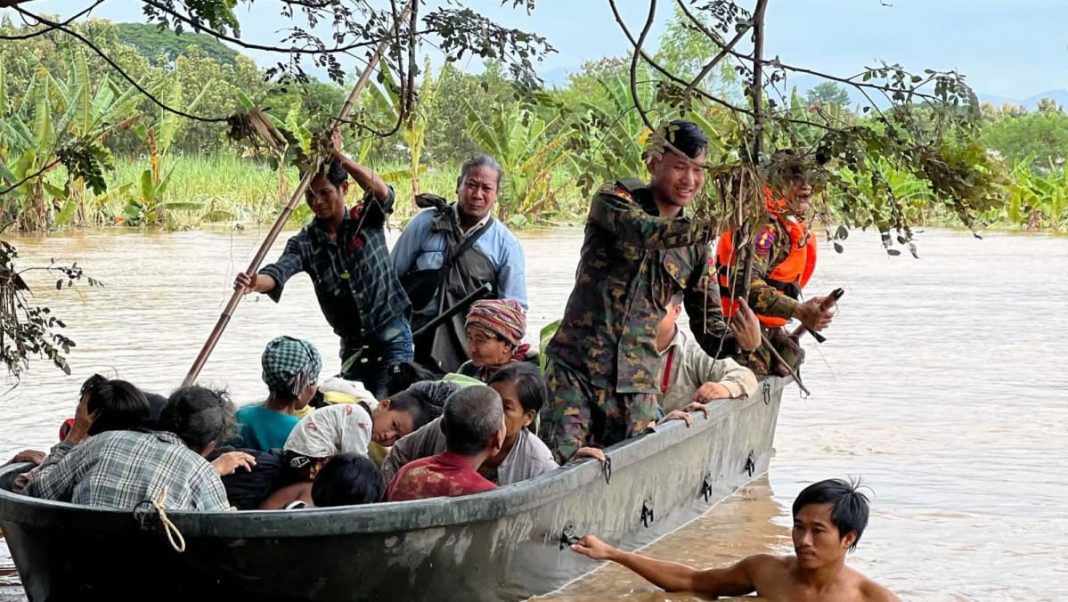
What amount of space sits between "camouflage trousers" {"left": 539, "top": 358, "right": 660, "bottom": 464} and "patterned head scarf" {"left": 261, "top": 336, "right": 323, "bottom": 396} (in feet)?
3.06

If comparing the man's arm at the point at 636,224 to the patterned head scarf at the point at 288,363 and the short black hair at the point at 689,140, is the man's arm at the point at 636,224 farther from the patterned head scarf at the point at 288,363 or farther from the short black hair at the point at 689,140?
the patterned head scarf at the point at 288,363

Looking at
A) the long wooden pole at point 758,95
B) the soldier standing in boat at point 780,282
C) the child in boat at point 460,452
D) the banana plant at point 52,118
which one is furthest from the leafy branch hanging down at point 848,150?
the banana plant at point 52,118

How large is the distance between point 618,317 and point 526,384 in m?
0.63

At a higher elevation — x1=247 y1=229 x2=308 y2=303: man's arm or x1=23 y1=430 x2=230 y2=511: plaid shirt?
x1=247 y1=229 x2=308 y2=303: man's arm

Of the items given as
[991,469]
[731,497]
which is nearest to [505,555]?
[731,497]

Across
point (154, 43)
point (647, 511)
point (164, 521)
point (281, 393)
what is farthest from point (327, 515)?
point (154, 43)

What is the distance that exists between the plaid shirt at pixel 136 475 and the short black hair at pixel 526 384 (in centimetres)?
99

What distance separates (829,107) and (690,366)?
4.52 ft

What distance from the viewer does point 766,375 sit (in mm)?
7090

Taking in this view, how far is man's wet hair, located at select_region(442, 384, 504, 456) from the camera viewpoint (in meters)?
4.59

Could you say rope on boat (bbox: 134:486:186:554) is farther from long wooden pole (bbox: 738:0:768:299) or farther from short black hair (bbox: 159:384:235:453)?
long wooden pole (bbox: 738:0:768:299)

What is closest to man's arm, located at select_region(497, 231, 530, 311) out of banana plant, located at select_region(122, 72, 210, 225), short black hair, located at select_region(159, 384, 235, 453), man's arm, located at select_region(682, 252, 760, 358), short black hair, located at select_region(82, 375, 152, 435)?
man's arm, located at select_region(682, 252, 760, 358)

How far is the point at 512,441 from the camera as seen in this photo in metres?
5.07

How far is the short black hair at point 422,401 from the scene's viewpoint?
5.36 metres
